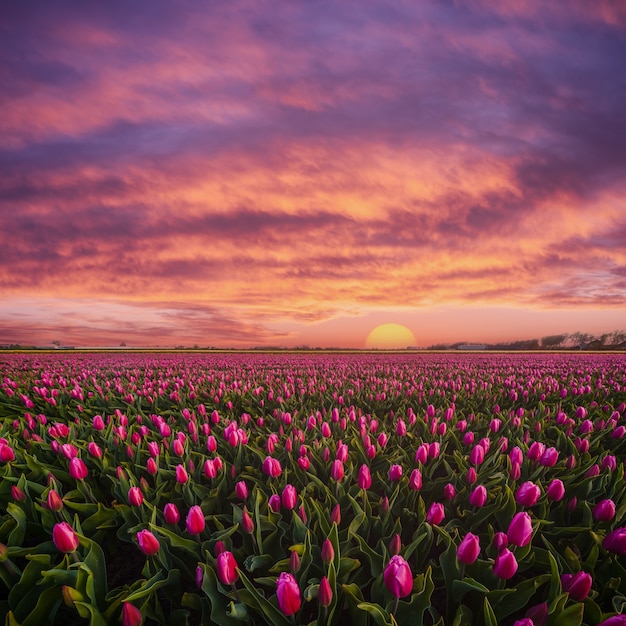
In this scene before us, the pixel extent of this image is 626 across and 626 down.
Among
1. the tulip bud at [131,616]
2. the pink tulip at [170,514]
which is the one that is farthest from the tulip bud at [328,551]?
the pink tulip at [170,514]

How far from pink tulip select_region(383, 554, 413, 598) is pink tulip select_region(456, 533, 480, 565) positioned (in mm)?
390

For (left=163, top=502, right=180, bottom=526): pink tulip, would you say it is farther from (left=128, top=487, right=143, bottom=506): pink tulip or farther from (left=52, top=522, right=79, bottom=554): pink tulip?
(left=52, top=522, right=79, bottom=554): pink tulip

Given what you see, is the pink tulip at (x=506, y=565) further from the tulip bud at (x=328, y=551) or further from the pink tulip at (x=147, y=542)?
the pink tulip at (x=147, y=542)

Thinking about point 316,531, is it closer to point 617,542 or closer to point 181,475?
point 181,475

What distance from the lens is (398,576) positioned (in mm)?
1733

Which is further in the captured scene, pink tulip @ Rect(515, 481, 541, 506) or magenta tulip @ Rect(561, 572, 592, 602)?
pink tulip @ Rect(515, 481, 541, 506)

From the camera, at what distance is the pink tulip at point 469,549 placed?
196 cm

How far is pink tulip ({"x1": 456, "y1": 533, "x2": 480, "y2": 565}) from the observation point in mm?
1963

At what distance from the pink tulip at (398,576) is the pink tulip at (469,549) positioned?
1.28 ft

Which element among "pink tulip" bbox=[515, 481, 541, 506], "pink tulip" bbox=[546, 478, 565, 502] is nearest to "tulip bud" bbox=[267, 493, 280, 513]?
"pink tulip" bbox=[515, 481, 541, 506]

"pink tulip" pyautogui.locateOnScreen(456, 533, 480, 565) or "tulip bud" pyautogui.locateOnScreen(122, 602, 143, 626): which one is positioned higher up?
"pink tulip" pyautogui.locateOnScreen(456, 533, 480, 565)

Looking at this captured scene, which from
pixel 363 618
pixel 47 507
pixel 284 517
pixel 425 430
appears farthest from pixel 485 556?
pixel 47 507

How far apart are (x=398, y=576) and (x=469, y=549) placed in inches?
17.7

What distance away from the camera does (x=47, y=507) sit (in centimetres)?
291
